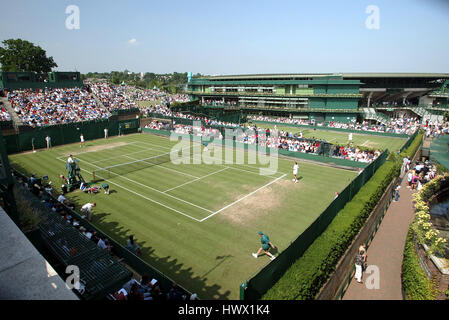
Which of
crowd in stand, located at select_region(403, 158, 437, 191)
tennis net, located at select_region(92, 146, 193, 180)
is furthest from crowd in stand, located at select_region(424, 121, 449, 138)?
tennis net, located at select_region(92, 146, 193, 180)

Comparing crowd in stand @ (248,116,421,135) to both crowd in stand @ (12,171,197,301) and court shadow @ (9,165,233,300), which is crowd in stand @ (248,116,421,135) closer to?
court shadow @ (9,165,233,300)

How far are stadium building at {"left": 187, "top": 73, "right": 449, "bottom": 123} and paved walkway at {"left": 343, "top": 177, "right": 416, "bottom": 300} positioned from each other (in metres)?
36.0

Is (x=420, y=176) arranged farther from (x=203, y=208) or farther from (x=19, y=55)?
(x=19, y=55)

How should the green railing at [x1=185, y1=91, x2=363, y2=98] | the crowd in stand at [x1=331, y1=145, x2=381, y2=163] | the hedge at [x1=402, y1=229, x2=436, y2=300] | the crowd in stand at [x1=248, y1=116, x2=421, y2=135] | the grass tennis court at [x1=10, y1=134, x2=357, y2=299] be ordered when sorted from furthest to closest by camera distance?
the green railing at [x1=185, y1=91, x2=363, y2=98] < the crowd in stand at [x1=248, y1=116, x2=421, y2=135] < the crowd in stand at [x1=331, y1=145, x2=381, y2=163] < the grass tennis court at [x1=10, y1=134, x2=357, y2=299] < the hedge at [x1=402, y1=229, x2=436, y2=300]

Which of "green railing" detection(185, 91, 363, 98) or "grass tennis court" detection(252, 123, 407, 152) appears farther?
"green railing" detection(185, 91, 363, 98)

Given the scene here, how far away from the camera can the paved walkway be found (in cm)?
1162

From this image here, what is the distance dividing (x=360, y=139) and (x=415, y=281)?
3691 cm

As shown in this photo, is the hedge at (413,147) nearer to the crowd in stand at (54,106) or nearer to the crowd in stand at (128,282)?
the crowd in stand at (128,282)

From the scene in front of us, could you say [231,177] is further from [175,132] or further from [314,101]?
[314,101]

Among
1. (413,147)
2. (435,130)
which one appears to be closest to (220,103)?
(435,130)

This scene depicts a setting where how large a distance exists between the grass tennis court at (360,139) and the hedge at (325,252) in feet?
74.2
